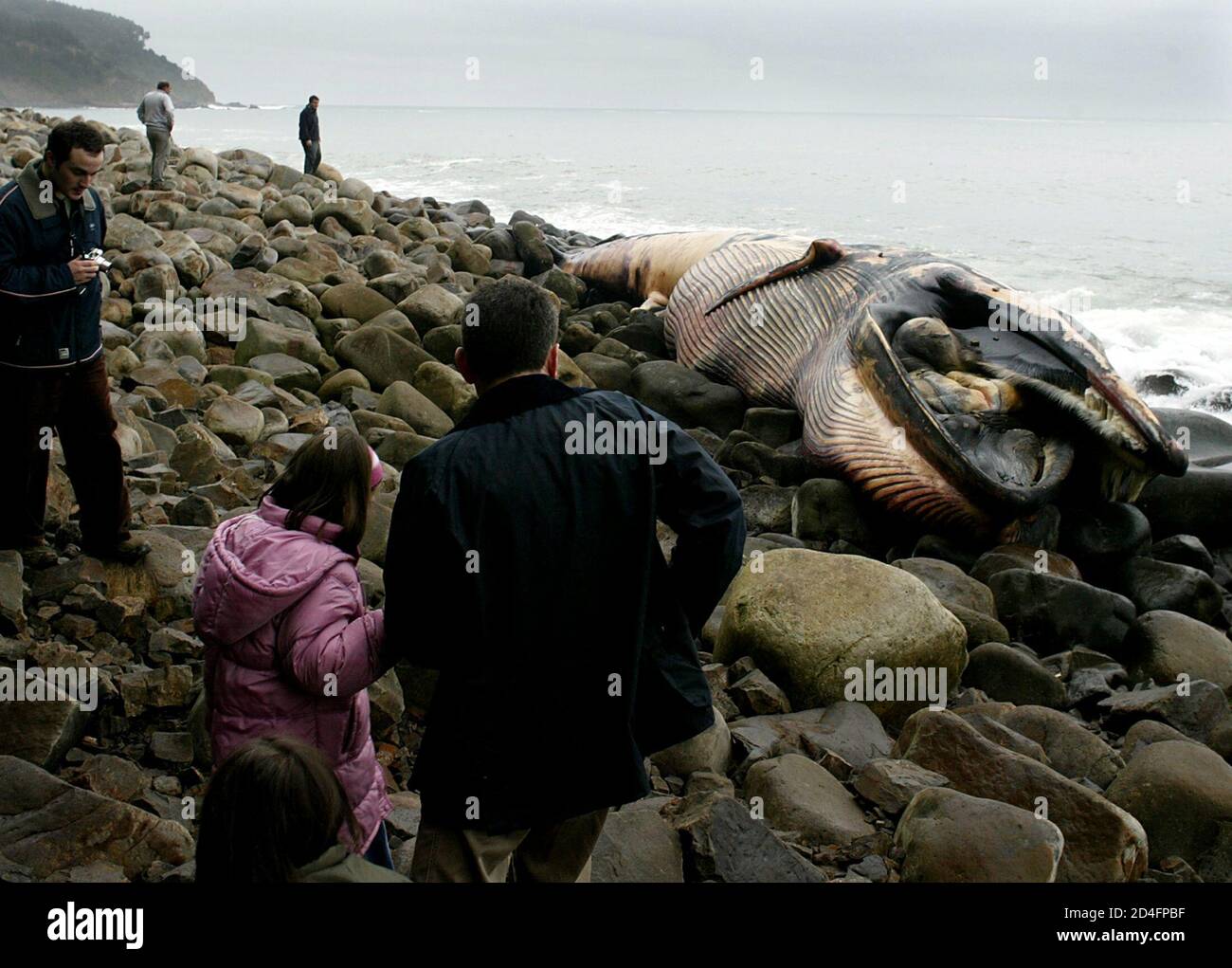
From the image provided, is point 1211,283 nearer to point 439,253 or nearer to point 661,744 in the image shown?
point 439,253

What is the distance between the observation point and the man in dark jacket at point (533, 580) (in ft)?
9.18

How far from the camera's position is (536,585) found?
2.81 metres

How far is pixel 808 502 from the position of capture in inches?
321

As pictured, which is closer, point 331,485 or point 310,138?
point 331,485

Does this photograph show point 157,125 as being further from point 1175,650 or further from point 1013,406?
point 1175,650

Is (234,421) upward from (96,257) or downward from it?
downward

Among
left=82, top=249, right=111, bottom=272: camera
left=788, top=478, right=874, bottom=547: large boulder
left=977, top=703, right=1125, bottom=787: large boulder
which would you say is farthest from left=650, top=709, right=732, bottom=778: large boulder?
left=788, top=478, right=874, bottom=547: large boulder

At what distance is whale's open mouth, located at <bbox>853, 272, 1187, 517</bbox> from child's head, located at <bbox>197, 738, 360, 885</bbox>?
5.98m

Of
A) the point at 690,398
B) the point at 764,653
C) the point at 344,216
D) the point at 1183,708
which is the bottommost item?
the point at 1183,708

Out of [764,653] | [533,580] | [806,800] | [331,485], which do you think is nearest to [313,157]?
[764,653]

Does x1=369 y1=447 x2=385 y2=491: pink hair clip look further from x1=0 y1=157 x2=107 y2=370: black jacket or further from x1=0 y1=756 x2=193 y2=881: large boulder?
x1=0 y1=157 x2=107 y2=370: black jacket

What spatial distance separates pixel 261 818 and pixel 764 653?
3536 millimetres

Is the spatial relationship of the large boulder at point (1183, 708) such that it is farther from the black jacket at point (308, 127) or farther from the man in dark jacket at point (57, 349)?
the black jacket at point (308, 127)
